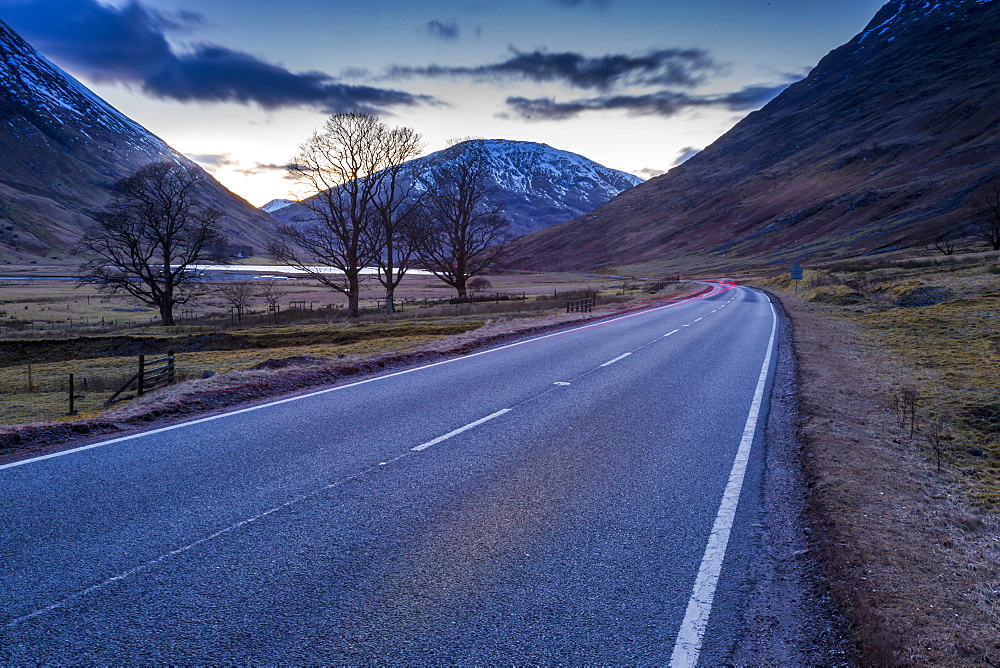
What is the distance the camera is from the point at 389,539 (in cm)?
468

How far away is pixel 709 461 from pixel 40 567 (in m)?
6.66

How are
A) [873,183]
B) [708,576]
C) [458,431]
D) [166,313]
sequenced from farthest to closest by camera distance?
1. [873,183]
2. [166,313]
3. [458,431]
4. [708,576]

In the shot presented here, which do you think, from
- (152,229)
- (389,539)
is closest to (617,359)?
(389,539)

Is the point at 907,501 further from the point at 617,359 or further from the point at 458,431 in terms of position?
the point at 617,359

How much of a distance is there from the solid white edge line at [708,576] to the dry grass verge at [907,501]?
0.74 metres

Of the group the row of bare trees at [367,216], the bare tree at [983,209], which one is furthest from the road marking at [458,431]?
the bare tree at [983,209]

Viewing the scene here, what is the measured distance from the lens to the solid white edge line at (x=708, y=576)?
132 inches

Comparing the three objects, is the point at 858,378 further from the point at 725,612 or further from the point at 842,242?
the point at 842,242

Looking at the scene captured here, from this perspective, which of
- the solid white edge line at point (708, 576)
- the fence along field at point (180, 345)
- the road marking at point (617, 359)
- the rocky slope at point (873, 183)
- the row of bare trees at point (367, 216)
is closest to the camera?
the solid white edge line at point (708, 576)

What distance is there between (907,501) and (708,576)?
291 centimetres

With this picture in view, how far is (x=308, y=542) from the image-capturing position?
4.61 meters

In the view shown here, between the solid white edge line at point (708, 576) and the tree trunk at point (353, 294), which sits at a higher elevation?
the tree trunk at point (353, 294)

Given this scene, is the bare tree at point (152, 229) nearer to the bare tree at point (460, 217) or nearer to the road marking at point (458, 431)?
the bare tree at point (460, 217)

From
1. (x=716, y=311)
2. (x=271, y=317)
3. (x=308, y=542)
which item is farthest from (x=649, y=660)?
(x=271, y=317)
